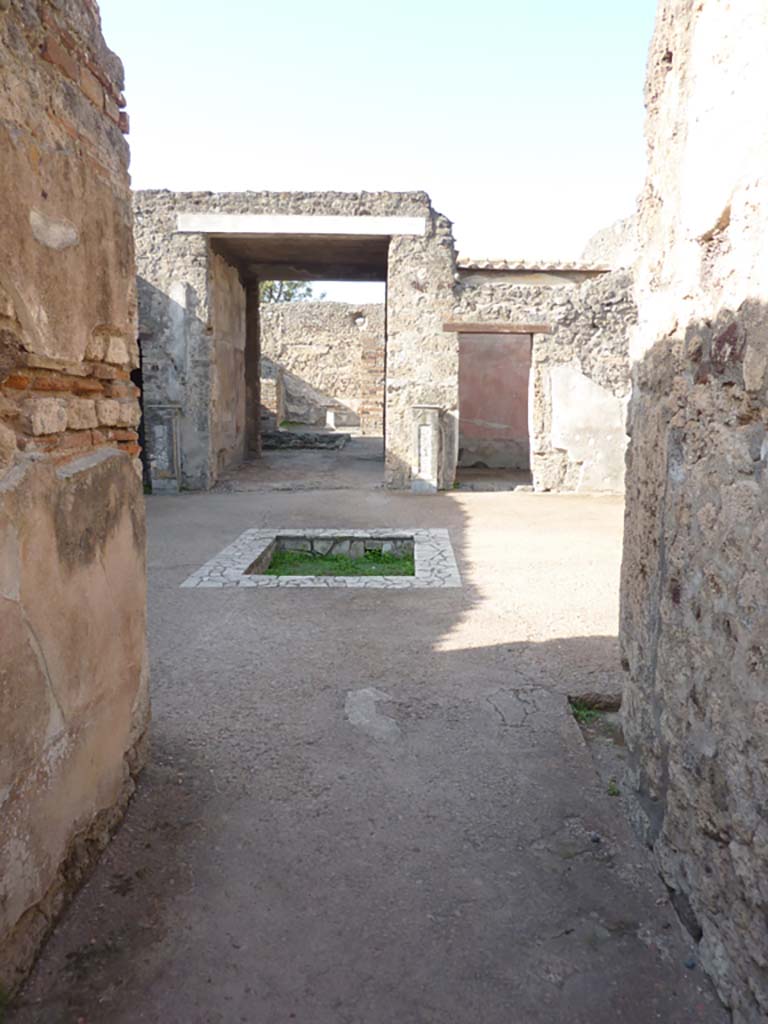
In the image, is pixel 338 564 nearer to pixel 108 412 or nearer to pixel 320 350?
pixel 108 412

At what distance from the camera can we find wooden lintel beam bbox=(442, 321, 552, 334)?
9.99m

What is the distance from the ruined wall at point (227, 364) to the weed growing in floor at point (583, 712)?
8.06 metres

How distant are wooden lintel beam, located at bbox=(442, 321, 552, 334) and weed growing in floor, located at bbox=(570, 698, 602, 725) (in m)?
7.33

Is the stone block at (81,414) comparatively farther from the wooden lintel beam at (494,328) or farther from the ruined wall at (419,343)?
the wooden lintel beam at (494,328)

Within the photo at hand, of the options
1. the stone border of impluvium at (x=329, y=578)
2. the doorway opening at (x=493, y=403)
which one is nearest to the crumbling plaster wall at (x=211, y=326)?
the stone border of impluvium at (x=329, y=578)

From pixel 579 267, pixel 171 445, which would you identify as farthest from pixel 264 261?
pixel 579 267

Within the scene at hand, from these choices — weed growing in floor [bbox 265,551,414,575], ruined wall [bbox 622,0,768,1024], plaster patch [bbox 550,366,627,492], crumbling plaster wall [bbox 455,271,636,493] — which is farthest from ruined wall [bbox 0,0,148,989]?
plaster patch [bbox 550,366,627,492]

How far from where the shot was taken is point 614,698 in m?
3.43

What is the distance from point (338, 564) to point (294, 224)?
5.31m

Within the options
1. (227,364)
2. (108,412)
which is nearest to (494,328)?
(227,364)

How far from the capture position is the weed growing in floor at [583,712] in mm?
3286

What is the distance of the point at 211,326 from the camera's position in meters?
10.2

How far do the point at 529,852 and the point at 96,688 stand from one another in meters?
1.42

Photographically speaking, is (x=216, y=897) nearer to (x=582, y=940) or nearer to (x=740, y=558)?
(x=582, y=940)
